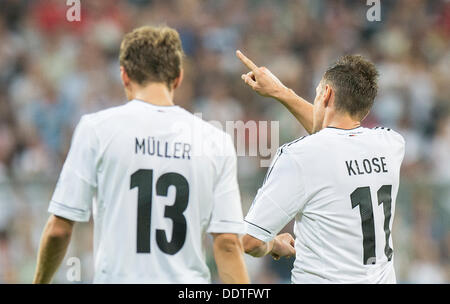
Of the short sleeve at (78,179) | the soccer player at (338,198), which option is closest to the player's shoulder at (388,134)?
the soccer player at (338,198)

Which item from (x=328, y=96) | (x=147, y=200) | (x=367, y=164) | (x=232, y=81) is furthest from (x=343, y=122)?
(x=232, y=81)

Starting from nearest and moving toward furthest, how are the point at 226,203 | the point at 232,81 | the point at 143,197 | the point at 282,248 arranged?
the point at 143,197
the point at 226,203
the point at 282,248
the point at 232,81

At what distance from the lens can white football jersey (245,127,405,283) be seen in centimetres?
384

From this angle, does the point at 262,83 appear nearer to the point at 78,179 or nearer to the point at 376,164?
the point at 376,164

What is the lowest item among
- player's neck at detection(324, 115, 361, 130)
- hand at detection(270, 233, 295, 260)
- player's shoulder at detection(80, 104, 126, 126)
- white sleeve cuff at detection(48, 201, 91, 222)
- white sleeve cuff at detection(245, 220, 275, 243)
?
hand at detection(270, 233, 295, 260)

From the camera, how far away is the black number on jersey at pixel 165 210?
364 centimetres

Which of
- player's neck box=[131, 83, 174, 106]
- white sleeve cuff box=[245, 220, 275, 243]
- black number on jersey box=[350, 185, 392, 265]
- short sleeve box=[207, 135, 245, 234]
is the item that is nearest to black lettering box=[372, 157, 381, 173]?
black number on jersey box=[350, 185, 392, 265]

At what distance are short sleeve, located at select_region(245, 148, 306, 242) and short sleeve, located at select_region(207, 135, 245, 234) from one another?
0.16 metres

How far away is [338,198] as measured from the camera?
12.6 feet

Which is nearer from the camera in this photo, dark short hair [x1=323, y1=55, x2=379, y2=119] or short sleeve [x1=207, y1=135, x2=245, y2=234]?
short sleeve [x1=207, y1=135, x2=245, y2=234]

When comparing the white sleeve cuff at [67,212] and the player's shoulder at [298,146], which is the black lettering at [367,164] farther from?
the white sleeve cuff at [67,212]

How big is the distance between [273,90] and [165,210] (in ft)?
3.87

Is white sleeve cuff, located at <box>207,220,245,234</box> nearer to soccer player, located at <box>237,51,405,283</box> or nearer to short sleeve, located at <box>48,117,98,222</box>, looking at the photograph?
soccer player, located at <box>237,51,405,283</box>

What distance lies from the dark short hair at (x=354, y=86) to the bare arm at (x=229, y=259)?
921 mm
